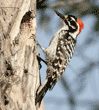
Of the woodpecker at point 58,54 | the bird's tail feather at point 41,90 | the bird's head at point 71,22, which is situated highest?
the bird's head at point 71,22

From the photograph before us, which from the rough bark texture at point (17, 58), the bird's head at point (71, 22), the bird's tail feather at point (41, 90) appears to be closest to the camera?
the rough bark texture at point (17, 58)

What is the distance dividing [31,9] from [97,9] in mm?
1745

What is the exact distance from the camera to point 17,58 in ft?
5.53

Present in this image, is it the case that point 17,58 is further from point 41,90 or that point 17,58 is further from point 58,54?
point 58,54

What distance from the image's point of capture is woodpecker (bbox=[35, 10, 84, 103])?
2.20m

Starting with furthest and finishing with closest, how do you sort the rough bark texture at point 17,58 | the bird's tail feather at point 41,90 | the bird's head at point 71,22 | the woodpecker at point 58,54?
the bird's head at point 71,22, the woodpecker at point 58,54, the bird's tail feather at point 41,90, the rough bark texture at point 17,58

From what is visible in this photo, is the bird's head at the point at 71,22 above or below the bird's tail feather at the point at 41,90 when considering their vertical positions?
above

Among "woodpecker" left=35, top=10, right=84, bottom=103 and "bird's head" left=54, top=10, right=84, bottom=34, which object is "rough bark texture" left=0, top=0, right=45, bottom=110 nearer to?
"woodpecker" left=35, top=10, right=84, bottom=103

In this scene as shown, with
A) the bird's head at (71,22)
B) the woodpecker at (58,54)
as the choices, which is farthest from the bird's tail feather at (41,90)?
the bird's head at (71,22)

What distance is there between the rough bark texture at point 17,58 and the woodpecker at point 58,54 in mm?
253

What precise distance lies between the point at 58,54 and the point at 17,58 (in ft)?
3.36

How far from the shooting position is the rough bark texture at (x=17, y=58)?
1.50 meters

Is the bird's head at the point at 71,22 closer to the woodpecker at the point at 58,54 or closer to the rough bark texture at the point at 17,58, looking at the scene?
the woodpecker at the point at 58,54

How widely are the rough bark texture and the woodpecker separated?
0.25 m
